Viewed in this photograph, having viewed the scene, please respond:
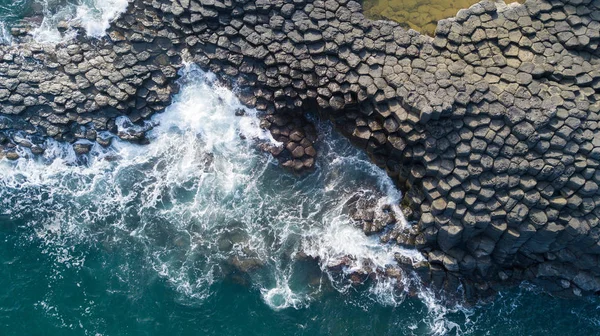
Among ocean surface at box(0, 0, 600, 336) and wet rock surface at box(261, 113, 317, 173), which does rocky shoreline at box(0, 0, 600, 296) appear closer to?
wet rock surface at box(261, 113, 317, 173)

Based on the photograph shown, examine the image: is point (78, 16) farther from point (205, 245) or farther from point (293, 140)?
point (205, 245)

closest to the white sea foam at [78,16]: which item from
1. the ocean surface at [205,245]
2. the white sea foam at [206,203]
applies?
the ocean surface at [205,245]

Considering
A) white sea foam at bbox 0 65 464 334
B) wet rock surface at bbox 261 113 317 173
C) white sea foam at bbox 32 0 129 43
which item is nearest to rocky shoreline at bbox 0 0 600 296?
wet rock surface at bbox 261 113 317 173

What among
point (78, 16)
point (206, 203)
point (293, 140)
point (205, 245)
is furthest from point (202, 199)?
point (78, 16)

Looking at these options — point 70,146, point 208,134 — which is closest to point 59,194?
point 70,146

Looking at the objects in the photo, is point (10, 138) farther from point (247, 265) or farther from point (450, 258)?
point (450, 258)

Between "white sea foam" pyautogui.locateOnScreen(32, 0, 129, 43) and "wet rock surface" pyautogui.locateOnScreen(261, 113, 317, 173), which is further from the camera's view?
"white sea foam" pyautogui.locateOnScreen(32, 0, 129, 43)
